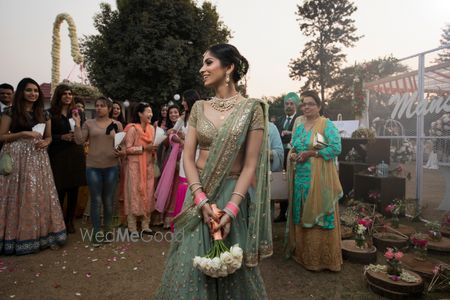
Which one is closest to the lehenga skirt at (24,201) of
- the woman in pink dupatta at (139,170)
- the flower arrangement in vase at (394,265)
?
the woman in pink dupatta at (139,170)

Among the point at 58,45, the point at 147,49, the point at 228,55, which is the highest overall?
the point at 147,49

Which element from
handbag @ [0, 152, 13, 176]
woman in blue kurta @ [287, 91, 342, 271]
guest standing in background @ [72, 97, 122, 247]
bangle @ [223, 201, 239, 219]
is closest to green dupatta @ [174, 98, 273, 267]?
bangle @ [223, 201, 239, 219]

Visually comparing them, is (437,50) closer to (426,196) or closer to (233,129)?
(426,196)

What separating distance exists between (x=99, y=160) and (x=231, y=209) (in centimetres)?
302

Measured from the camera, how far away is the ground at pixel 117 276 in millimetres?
3047

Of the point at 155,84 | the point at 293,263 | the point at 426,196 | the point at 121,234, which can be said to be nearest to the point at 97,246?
the point at 121,234

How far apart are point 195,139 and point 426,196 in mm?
7869

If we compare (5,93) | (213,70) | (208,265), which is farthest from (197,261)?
(5,93)

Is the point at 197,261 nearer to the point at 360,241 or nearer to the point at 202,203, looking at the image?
the point at 202,203

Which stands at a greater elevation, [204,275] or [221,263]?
[221,263]

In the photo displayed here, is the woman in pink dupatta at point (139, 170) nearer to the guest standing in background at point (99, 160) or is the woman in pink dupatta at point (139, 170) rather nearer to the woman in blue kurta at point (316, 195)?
the guest standing in background at point (99, 160)

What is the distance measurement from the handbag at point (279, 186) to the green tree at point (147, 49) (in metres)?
13.1

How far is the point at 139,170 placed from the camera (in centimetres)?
482

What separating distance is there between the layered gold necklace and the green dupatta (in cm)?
5
